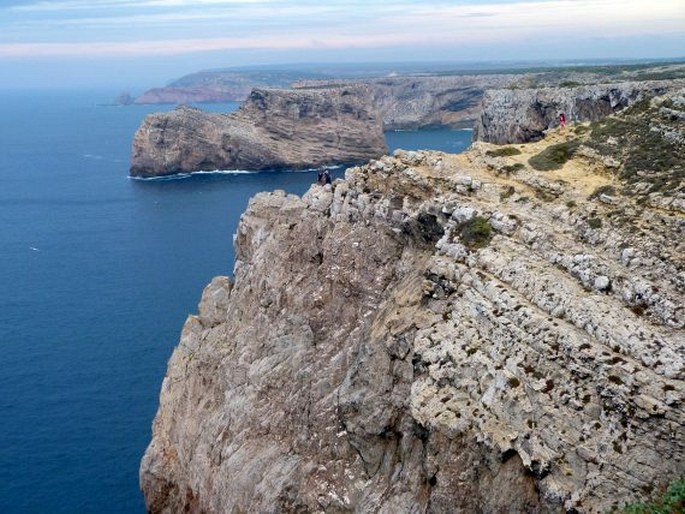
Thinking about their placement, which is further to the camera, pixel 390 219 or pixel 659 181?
pixel 390 219

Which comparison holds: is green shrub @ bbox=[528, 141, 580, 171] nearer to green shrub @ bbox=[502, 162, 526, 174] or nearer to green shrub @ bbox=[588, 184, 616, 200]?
green shrub @ bbox=[502, 162, 526, 174]

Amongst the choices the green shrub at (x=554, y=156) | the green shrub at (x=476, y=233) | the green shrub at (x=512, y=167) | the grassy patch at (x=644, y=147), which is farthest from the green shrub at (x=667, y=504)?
the green shrub at (x=512, y=167)

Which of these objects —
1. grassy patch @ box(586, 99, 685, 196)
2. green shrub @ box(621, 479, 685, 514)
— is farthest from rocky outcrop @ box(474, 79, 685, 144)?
green shrub @ box(621, 479, 685, 514)

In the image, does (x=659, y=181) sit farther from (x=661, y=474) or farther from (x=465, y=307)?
(x=661, y=474)

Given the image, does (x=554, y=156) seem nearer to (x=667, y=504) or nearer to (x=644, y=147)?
(x=644, y=147)

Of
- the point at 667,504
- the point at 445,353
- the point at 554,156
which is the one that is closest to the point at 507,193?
the point at 554,156

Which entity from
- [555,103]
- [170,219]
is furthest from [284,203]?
[170,219]
